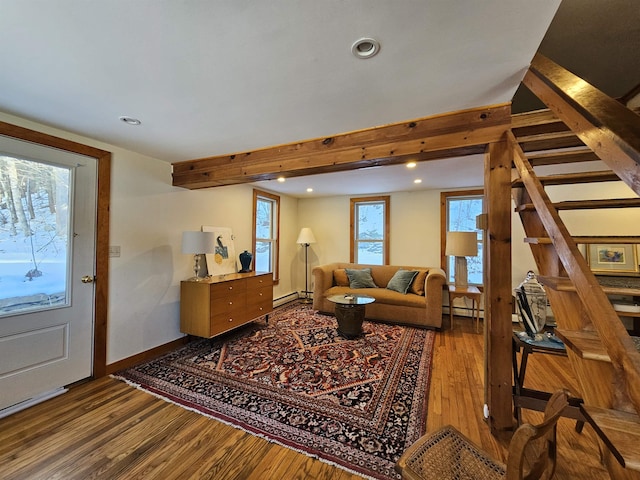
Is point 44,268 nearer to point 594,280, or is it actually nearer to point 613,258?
point 594,280

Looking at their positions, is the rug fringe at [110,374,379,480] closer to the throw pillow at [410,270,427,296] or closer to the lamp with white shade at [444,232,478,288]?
the throw pillow at [410,270,427,296]

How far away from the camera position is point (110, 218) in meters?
2.63

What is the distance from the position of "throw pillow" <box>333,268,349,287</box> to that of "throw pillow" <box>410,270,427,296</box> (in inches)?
46.7

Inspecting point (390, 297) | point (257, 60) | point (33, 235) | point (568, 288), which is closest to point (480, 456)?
point (568, 288)

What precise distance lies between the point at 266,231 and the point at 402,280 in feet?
8.98

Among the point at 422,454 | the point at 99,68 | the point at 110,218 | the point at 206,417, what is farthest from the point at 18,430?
the point at 422,454

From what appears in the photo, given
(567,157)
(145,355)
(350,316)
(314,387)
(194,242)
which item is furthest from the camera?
(350,316)

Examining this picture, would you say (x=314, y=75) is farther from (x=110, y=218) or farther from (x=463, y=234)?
(x=463, y=234)

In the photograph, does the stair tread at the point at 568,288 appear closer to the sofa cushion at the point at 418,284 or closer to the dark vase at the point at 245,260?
the sofa cushion at the point at 418,284

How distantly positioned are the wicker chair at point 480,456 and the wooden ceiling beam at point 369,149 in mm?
Result: 1661

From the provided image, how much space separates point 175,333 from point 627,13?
4849mm

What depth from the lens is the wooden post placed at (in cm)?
177

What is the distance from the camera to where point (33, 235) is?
215 cm

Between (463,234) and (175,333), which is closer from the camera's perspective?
(175,333)
